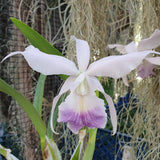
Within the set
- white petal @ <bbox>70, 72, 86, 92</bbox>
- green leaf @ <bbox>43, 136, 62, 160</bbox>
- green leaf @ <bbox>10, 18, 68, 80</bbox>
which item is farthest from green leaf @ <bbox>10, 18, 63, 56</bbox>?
green leaf @ <bbox>43, 136, 62, 160</bbox>

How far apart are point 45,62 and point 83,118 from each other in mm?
138

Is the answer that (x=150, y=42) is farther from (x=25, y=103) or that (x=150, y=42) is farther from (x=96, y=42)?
(x=25, y=103)

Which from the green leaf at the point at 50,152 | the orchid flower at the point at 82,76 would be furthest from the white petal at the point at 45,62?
the green leaf at the point at 50,152

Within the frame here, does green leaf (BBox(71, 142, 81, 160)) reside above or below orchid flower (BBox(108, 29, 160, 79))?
below

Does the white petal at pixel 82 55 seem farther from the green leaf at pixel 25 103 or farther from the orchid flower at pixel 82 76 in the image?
the green leaf at pixel 25 103

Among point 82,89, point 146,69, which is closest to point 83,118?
point 82,89

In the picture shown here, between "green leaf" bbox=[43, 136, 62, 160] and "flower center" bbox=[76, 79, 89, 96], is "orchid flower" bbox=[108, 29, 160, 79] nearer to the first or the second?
"flower center" bbox=[76, 79, 89, 96]

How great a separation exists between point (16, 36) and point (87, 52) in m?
0.65

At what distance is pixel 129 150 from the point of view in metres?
0.73

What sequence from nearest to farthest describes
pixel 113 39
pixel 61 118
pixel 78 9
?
pixel 61 118, pixel 78 9, pixel 113 39

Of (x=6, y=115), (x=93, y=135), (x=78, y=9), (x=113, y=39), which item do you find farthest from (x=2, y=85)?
(x=6, y=115)

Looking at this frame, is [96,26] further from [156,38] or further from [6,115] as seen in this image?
[6,115]

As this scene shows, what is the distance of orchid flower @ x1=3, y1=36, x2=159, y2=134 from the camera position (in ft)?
1.15

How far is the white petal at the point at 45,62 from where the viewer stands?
0.34 meters
